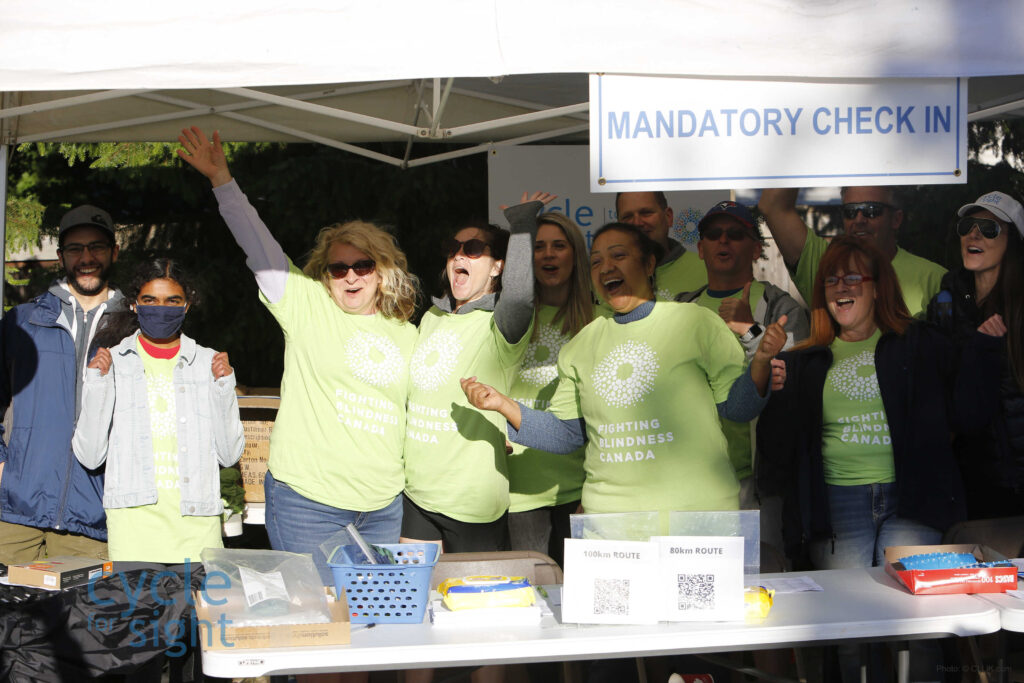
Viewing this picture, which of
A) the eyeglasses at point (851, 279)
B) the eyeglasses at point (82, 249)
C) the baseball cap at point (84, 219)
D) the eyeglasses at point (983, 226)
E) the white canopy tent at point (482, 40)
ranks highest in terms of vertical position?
the white canopy tent at point (482, 40)

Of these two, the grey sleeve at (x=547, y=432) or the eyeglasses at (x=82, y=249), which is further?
the eyeglasses at (x=82, y=249)

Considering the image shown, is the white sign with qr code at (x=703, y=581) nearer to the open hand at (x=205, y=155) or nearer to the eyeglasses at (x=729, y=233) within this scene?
the eyeglasses at (x=729, y=233)

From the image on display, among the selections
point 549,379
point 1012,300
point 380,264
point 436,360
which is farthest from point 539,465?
point 1012,300

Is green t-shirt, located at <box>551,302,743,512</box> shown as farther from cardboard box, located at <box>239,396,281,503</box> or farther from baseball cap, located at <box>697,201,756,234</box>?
cardboard box, located at <box>239,396,281,503</box>

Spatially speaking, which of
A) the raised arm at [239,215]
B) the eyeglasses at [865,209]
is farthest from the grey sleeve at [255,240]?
the eyeglasses at [865,209]

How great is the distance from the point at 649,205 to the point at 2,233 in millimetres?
2680

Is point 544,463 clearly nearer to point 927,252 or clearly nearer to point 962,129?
point 962,129

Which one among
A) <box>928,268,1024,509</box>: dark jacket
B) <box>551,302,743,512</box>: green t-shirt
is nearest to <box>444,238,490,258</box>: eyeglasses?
<box>551,302,743,512</box>: green t-shirt

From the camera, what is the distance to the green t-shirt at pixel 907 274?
388 cm

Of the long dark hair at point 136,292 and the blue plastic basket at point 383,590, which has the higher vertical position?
the long dark hair at point 136,292

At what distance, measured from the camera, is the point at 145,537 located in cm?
359

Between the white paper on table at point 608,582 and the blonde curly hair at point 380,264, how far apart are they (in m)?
1.40

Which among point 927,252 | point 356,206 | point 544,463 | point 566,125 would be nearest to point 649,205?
point 566,125

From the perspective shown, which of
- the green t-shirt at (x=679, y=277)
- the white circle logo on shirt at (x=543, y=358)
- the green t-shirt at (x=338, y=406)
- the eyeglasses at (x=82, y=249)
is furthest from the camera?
the green t-shirt at (x=679, y=277)
